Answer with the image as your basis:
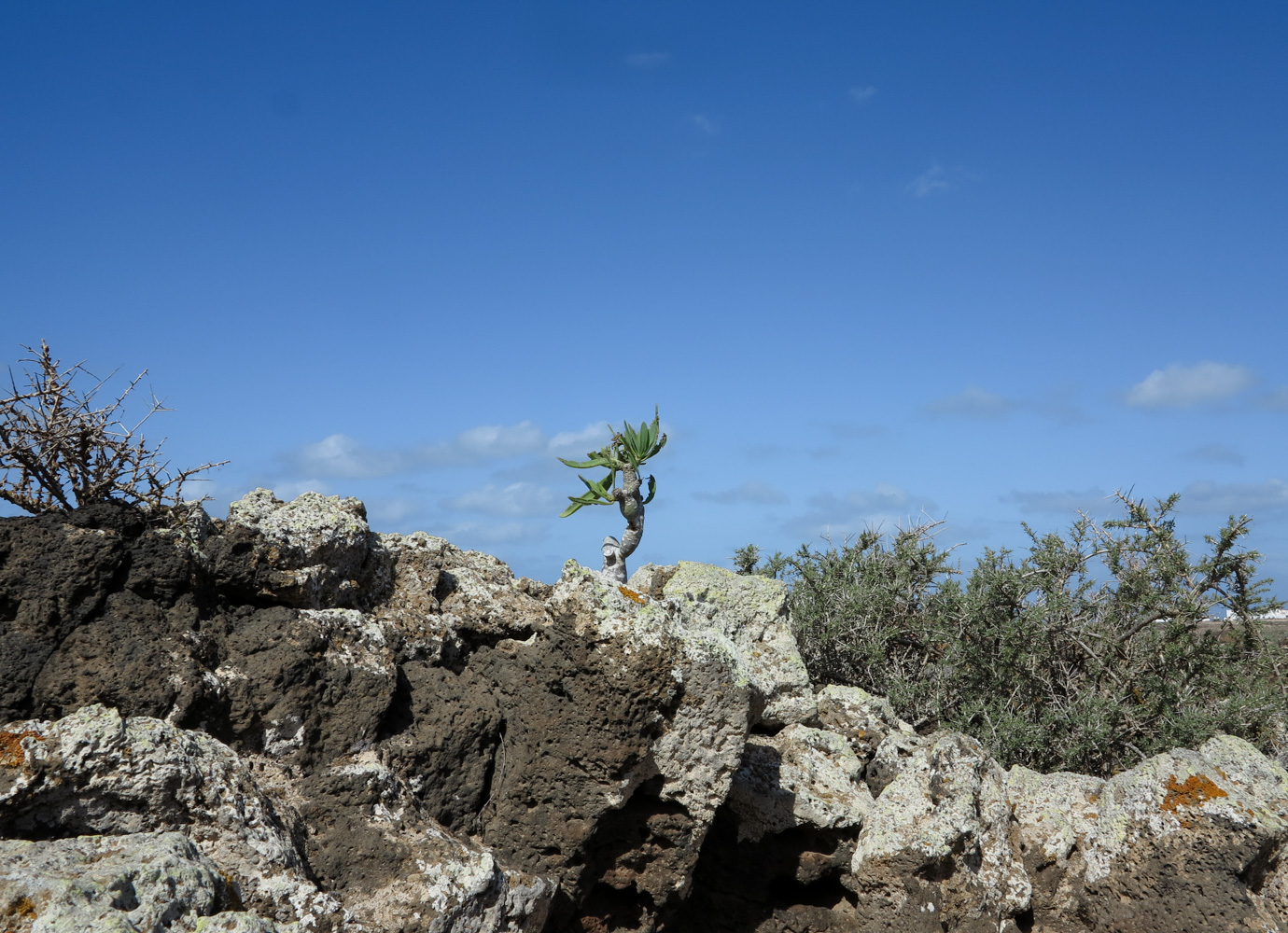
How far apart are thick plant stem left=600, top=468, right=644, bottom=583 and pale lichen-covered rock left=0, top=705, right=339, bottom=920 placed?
4976mm

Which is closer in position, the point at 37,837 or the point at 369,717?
the point at 37,837

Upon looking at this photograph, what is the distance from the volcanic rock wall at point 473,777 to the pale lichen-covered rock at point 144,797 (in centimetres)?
1

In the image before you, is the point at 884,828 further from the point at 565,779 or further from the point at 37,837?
the point at 37,837

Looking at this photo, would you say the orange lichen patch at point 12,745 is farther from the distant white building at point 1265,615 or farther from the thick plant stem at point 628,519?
the distant white building at point 1265,615

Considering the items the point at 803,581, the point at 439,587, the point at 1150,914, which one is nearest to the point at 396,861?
the point at 439,587

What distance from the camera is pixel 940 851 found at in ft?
20.8

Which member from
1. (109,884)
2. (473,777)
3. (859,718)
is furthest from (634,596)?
(109,884)

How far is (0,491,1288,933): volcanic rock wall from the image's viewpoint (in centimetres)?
416

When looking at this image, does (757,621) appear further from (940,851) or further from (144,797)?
(144,797)

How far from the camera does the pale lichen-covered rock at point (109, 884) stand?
3.34 metres

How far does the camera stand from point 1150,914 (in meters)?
6.55

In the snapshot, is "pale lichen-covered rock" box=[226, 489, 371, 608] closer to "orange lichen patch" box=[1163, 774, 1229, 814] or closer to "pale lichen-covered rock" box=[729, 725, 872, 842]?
"pale lichen-covered rock" box=[729, 725, 872, 842]

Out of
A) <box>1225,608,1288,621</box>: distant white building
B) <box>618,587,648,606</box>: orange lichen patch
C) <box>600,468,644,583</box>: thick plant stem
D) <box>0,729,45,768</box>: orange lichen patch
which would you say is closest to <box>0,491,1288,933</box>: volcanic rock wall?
<box>0,729,45,768</box>: orange lichen patch

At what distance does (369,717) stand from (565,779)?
3.82 ft
